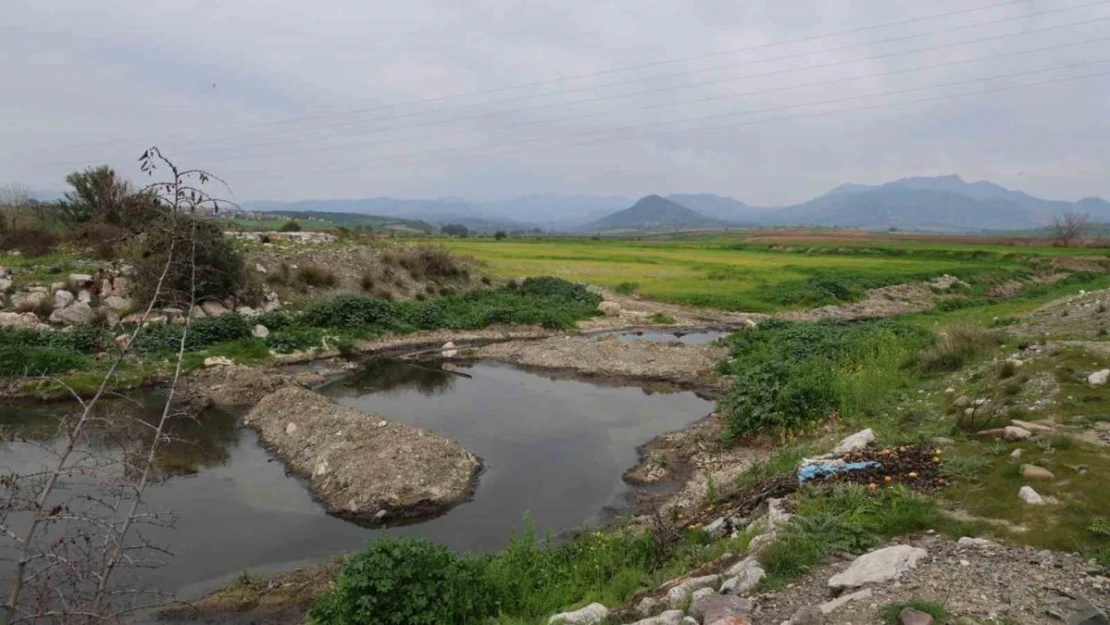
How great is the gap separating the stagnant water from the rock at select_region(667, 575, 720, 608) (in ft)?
13.2

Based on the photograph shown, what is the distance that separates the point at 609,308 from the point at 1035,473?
2694 cm

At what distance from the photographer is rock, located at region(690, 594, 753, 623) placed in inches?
237

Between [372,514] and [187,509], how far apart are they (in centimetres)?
372

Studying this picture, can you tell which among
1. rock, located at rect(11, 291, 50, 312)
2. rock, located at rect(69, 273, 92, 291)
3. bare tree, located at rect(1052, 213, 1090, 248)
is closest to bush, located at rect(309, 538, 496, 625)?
rock, located at rect(11, 291, 50, 312)

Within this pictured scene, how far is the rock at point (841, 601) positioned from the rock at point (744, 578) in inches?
30.3

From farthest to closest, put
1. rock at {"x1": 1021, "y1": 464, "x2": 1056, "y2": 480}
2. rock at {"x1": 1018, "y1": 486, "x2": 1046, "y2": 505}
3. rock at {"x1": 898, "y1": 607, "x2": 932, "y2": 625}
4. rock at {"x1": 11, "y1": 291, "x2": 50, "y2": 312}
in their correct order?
rock at {"x1": 11, "y1": 291, "x2": 50, "y2": 312} < rock at {"x1": 1021, "y1": 464, "x2": 1056, "y2": 480} < rock at {"x1": 1018, "y1": 486, "x2": 1046, "y2": 505} < rock at {"x1": 898, "y1": 607, "x2": 932, "y2": 625}

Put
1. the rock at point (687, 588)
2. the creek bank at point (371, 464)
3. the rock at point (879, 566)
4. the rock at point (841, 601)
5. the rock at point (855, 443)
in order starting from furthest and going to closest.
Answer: the creek bank at point (371, 464) → the rock at point (855, 443) → the rock at point (687, 588) → the rock at point (879, 566) → the rock at point (841, 601)

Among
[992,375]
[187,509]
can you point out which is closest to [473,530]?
[187,509]

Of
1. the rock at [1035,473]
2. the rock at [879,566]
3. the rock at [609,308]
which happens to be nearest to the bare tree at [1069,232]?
the rock at [609,308]

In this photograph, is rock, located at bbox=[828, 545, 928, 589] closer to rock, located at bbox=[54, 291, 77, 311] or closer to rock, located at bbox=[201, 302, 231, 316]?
rock, located at bbox=[201, 302, 231, 316]

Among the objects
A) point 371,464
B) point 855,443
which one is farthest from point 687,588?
point 371,464

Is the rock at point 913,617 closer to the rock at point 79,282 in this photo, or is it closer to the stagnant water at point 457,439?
the stagnant water at point 457,439

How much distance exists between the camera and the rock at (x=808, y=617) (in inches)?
224

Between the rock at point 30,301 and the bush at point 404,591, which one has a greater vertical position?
the rock at point 30,301
